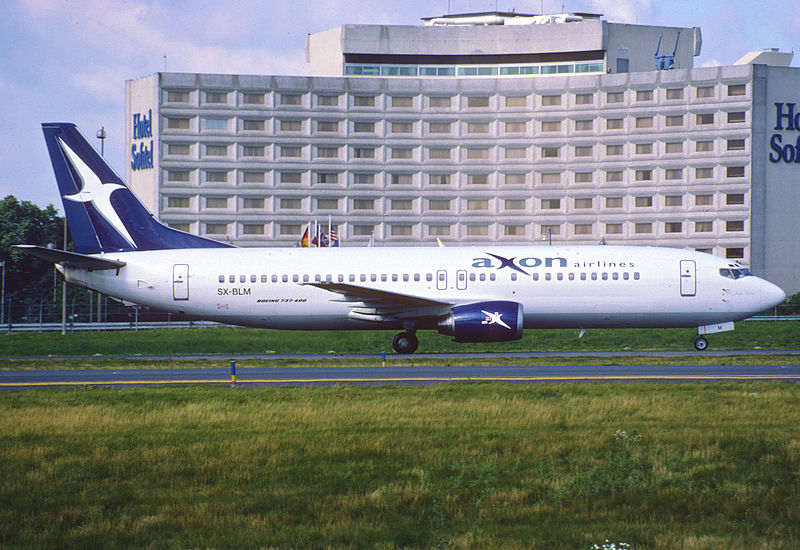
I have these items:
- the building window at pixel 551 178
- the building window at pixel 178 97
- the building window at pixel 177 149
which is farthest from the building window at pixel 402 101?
the building window at pixel 177 149

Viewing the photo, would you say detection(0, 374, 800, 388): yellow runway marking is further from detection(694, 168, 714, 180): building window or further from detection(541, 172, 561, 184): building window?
detection(541, 172, 561, 184): building window

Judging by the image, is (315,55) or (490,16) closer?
(315,55)

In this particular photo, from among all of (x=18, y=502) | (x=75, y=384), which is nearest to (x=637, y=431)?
(x=18, y=502)

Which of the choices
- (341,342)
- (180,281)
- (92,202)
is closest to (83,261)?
(92,202)

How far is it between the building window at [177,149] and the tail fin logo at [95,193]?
54.1 m

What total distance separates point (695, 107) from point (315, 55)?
162 feet

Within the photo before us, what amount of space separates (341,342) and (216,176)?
51.8 metres

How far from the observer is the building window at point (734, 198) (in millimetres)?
87812

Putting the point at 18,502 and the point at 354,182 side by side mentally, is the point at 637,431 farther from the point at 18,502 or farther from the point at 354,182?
the point at 354,182

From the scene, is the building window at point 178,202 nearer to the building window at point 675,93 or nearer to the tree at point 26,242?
the tree at point 26,242

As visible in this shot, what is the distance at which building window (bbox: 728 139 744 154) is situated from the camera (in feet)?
287

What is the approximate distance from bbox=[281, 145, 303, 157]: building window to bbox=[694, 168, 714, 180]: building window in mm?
42054

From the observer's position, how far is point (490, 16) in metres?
120

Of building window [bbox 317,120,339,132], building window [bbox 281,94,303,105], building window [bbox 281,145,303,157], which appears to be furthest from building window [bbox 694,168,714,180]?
building window [bbox 281,94,303,105]
